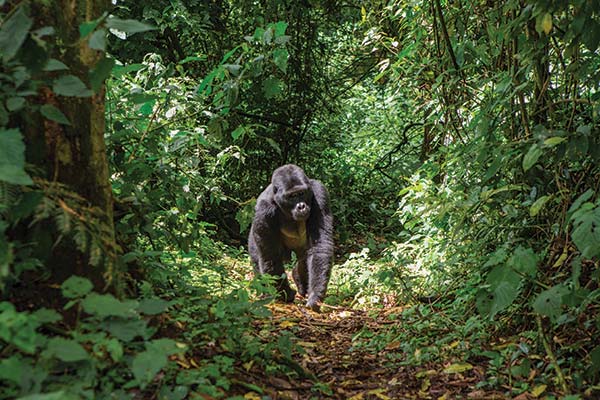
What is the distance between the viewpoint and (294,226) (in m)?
5.75

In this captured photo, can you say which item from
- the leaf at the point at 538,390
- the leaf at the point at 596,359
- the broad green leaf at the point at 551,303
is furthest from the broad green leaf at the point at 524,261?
the leaf at the point at 538,390

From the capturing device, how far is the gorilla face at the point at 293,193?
17.4ft

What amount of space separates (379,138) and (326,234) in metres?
4.13

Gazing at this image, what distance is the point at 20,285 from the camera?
2.17 meters

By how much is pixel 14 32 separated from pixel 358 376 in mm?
2382

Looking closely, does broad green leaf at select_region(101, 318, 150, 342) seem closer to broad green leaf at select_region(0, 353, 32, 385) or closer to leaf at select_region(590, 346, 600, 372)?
broad green leaf at select_region(0, 353, 32, 385)

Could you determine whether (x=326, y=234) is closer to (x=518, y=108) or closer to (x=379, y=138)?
(x=518, y=108)

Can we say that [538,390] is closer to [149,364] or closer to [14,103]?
[149,364]

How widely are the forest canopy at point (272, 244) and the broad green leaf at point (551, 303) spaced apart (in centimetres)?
1

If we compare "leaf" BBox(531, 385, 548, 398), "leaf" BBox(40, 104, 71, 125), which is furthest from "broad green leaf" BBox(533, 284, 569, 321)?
"leaf" BBox(40, 104, 71, 125)

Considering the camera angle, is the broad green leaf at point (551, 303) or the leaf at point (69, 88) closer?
the leaf at point (69, 88)

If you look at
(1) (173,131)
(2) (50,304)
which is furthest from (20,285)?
(1) (173,131)

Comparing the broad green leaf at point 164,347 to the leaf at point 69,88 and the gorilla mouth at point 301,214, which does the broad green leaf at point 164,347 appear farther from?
the gorilla mouth at point 301,214

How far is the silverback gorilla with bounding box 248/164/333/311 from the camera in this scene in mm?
5312
